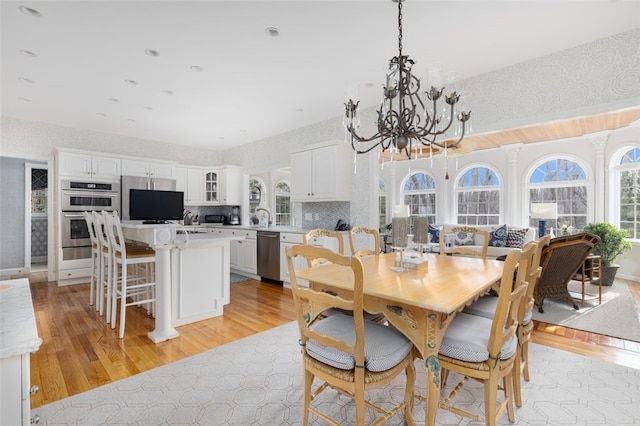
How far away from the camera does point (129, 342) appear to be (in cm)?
274

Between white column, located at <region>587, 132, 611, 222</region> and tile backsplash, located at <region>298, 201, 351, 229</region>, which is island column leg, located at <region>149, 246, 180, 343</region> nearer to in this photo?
tile backsplash, located at <region>298, 201, 351, 229</region>

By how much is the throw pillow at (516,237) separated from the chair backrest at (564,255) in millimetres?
2192

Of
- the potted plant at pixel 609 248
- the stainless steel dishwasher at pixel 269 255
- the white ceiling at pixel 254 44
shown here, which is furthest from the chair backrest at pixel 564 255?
the stainless steel dishwasher at pixel 269 255

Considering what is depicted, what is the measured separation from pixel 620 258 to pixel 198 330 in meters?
6.94

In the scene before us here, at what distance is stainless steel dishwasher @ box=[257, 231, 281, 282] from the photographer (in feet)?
15.7

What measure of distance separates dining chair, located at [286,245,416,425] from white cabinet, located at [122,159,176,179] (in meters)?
5.23

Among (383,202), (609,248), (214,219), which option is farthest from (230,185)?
(609,248)

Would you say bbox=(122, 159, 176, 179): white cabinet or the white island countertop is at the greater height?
bbox=(122, 159, 176, 179): white cabinet

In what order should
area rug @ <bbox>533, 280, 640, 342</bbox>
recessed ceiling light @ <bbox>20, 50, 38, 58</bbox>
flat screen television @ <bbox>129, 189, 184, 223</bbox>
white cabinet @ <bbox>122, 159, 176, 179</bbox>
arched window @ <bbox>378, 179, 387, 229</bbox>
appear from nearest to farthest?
recessed ceiling light @ <bbox>20, 50, 38, 58</bbox> → area rug @ <bbox>533, 280, 640, 342</bbox> → flat screen television @ <bbox>129, 189, 184, 223</bbox> → white cabinet @ <bbox>122, 159, 176, 179</bbox> → arched window @ <bbox>378, 179, 387, 229</bbox>

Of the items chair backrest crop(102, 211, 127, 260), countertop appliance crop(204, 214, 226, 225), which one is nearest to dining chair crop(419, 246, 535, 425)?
chair backrest crop(102, 211, 127, 260)

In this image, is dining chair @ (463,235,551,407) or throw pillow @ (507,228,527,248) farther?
throw pillow @ (507,228,527,248)

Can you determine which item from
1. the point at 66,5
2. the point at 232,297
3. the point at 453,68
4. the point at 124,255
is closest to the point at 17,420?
the point at 124,255

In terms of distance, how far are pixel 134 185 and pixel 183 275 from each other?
3.11 m

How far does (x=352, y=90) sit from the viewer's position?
2176 mm
